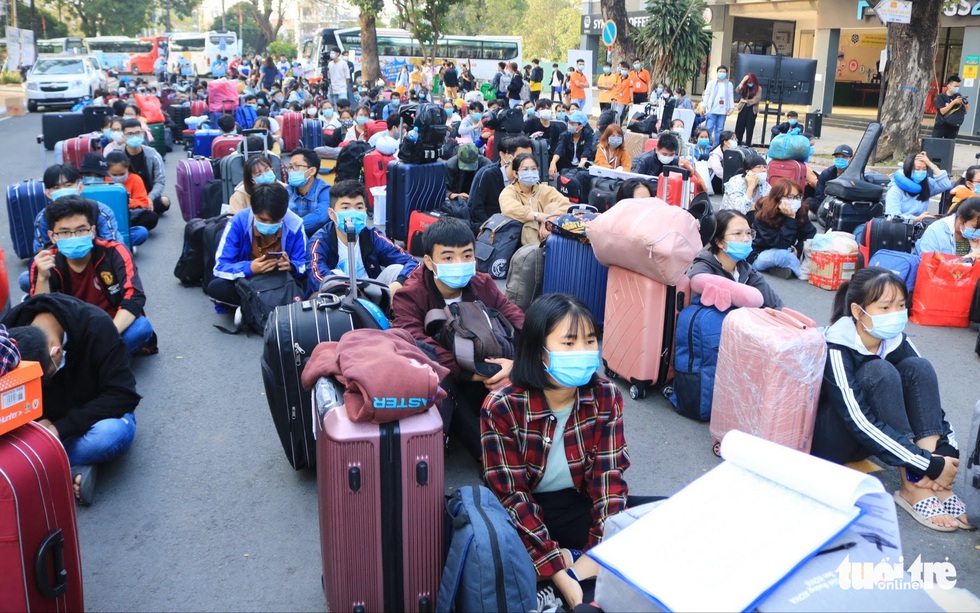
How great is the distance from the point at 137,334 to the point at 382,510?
3435 millimetres

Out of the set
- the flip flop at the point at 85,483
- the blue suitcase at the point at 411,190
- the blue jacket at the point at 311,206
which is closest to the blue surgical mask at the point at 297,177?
the blue jacket at the point at 311,206

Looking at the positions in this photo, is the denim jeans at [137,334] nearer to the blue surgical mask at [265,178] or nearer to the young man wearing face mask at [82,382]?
the young man wearing face mask at [82,382]

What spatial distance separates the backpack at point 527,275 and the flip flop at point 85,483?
10.8 ft

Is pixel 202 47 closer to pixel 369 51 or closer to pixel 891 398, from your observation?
pixel 369 51

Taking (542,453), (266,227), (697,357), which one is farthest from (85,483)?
(697,357)

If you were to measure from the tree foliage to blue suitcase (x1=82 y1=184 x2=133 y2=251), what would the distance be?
19.3 metres

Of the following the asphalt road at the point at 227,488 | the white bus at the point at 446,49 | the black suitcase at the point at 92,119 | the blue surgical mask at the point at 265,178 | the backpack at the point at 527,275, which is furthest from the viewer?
the white bus at the point at 446,49

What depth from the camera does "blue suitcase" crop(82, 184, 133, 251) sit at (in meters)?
7.92

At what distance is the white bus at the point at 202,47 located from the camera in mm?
46438

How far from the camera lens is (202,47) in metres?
47.4

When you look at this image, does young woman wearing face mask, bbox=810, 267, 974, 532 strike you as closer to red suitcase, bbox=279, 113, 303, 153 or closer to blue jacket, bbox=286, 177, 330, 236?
blue jacket, bbox=286, 177, 330, 236

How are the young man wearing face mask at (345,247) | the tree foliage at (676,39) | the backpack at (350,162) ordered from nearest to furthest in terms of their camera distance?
the young man wearing face mask at (345,247), the backpack at (350,162), the tree foliage at (676,39)

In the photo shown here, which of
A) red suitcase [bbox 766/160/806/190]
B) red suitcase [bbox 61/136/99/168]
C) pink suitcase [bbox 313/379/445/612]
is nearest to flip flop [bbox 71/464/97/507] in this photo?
pink suitcase [bbox 313/379/445/612]

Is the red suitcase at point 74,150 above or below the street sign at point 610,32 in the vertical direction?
below
